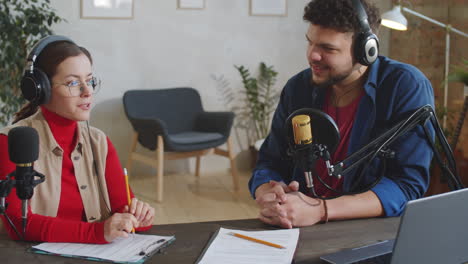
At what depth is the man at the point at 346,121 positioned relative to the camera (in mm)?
1591

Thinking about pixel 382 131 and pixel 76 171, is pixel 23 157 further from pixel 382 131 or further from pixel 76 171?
pixel 382 131

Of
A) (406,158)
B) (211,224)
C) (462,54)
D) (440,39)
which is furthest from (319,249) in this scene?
(440,39)

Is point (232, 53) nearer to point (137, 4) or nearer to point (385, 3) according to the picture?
point (137, 4)

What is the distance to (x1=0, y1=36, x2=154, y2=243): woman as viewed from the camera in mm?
1613

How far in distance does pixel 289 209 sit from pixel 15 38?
3298 mm

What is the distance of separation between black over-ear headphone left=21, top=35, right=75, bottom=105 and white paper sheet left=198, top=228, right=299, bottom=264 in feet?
2.09

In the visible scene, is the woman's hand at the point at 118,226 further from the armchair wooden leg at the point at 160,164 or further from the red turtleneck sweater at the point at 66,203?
the armchair wooden leg at the point at 160,164

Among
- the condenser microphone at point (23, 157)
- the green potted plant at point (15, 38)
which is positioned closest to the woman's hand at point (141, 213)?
the condenser microphone at point (23, 157)

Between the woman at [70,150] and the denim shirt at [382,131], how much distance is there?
47 cm

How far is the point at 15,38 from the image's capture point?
13.6 feet

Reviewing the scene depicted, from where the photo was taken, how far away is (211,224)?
1532mm

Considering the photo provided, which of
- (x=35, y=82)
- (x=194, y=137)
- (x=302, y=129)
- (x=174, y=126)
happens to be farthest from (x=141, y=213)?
(x=174, y=126)

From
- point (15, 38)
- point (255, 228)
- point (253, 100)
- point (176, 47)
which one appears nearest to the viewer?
point (255, 228)

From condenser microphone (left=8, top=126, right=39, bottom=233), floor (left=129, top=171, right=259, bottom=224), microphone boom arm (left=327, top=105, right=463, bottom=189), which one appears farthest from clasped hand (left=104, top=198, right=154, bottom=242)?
floor (left=129, top=171, right=259, bottom=224)
